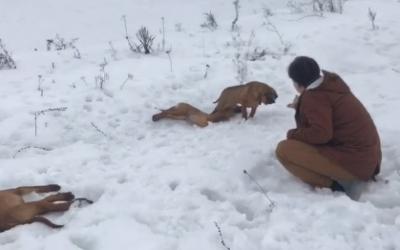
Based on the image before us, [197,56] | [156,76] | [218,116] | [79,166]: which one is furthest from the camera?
[197,56]

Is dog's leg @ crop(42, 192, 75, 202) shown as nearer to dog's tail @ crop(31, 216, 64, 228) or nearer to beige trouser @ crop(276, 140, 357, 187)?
dog's tail @ crop(31, 216, 64, 228)

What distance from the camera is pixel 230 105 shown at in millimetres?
5910

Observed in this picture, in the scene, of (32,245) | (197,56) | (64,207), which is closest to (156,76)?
(197,56)

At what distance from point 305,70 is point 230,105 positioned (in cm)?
165

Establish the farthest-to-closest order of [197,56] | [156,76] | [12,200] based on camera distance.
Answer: [197,56] → [156,76] → [12,200]

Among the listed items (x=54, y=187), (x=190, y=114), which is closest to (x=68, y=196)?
(x=54, y=187)

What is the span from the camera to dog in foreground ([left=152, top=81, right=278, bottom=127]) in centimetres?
577

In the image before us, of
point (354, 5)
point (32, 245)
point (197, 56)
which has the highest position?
point (354, 5)

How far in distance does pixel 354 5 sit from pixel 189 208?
6562 millimetres

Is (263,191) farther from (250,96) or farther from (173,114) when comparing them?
(173,114)

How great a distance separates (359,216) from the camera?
402 centimetres

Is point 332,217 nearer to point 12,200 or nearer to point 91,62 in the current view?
point 12,200

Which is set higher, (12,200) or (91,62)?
(91,62)

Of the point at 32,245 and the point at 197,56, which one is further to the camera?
the point at 197,56
